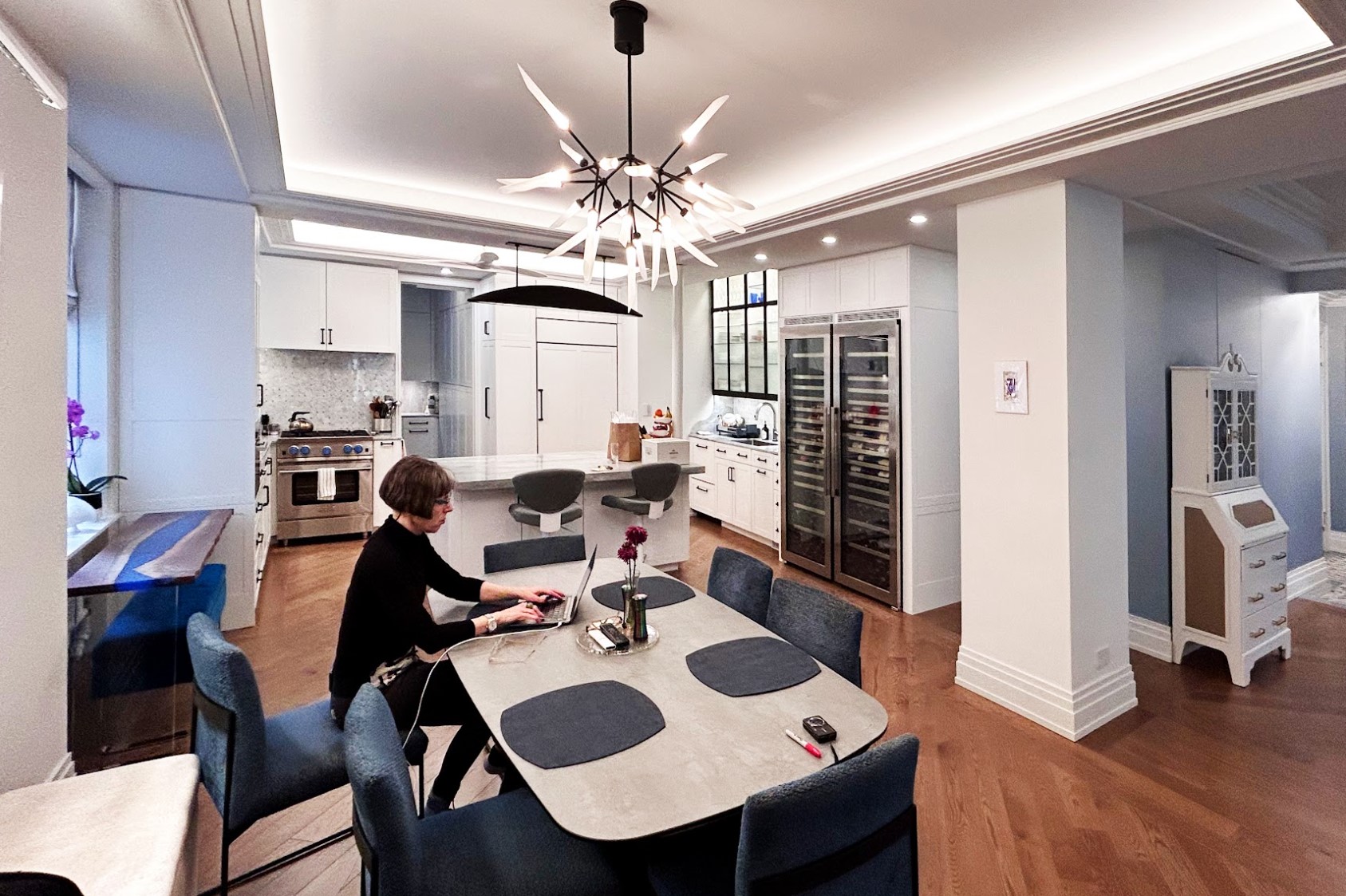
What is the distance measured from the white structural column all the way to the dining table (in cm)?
169

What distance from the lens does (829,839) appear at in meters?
1.18

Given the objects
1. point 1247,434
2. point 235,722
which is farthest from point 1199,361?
point 235,722

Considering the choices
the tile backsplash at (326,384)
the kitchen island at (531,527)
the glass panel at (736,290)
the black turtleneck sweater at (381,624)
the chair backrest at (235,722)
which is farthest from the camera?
the glass panel at (736,290)

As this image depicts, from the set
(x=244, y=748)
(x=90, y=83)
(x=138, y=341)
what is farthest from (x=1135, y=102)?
(x=138, y=341)

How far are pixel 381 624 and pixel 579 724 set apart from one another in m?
0.79

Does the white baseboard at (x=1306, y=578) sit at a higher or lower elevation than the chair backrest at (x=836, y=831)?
lower

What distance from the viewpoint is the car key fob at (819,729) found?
149 cm

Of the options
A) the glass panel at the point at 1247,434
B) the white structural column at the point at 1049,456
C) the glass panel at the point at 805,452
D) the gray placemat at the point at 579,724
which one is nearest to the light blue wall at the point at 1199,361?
the glass panel at the point at 1247,434

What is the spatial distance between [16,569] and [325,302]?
4.87 meters

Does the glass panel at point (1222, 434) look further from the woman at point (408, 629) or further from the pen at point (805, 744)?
the woman at point (408, 629)

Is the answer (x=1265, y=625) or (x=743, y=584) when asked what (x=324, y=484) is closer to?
(x=743, y=584)

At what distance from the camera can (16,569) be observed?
1.75 metres

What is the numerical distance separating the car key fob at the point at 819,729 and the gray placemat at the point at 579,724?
1.14 ft

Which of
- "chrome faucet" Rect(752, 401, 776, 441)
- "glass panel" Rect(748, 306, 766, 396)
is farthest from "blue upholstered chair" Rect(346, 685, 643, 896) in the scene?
"glass panel" Rect(748, 306, 766, 396)
